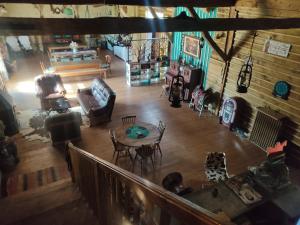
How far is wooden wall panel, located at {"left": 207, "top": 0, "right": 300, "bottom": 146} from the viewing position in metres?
5.43

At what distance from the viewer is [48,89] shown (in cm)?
849

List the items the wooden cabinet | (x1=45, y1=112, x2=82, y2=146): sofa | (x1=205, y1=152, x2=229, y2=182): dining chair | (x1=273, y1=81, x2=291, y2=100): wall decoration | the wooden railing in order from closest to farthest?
the wooden railing < (x1=205, y1=152, x2=229, y2=182): dining chair < (x1=273, y1=81, x2=291, y2=100): wall decoration < (x1=45, y1=112, x2=82, y2=146): sofa < the wooden cabinet

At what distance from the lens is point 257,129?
627 centimetres

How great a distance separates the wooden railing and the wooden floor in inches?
117

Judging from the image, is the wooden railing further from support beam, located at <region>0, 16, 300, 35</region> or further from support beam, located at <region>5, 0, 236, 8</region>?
support beam, located at <region>5, 0, 236, 8</region>

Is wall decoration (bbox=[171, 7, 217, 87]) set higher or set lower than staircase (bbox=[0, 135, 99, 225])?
higher

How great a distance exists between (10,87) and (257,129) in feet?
30.3

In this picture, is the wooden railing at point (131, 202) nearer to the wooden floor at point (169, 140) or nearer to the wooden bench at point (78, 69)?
the wooden floor at point (169, 140)

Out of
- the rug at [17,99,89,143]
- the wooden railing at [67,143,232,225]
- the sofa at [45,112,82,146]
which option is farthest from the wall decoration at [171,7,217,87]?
the wooden railing at [67,143,232,225]

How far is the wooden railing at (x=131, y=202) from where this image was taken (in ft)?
4.20

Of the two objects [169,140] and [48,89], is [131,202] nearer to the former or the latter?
[169,140]

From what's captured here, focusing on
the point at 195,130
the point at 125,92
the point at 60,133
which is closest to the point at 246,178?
the point at 195,130

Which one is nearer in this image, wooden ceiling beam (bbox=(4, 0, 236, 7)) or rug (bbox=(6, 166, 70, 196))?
wooden ceiling beam (bbox=(4, 0, 236, 7))

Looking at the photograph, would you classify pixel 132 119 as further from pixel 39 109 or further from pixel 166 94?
pixel 39 109
